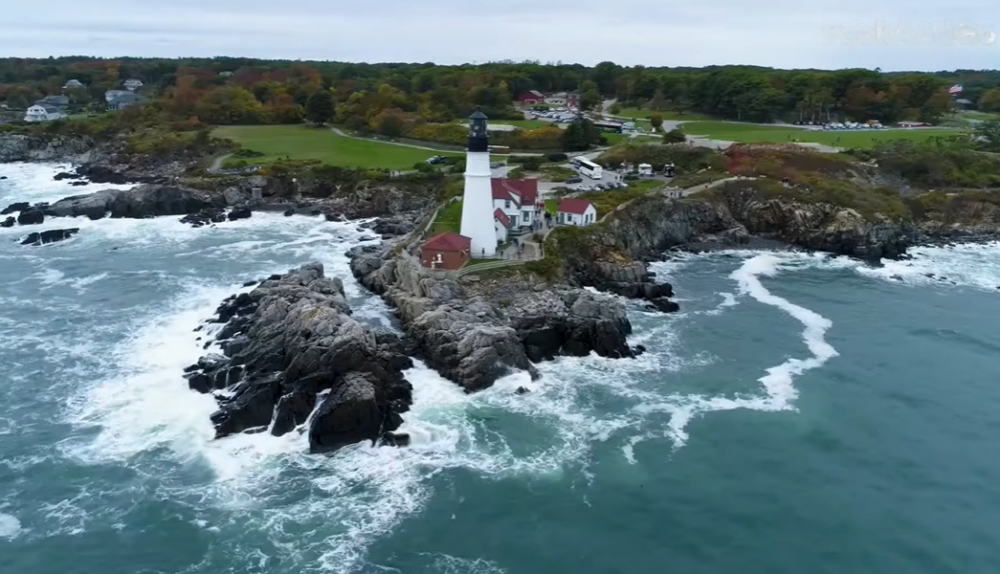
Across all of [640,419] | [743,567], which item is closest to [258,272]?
[640,419]

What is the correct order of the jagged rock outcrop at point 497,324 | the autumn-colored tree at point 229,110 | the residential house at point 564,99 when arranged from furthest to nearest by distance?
the residential house at point 564,99 < the autumn-colored tree at point 229,110 < the jagged rock outcrop at point 497,324

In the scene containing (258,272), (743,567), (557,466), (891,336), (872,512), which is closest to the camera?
(743,567)

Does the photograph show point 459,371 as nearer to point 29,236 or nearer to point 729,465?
point 729,465

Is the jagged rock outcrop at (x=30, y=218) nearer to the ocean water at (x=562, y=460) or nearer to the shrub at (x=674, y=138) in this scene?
the ocean water at (x=562, y=460)

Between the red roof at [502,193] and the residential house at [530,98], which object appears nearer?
the red roof at [502,193]

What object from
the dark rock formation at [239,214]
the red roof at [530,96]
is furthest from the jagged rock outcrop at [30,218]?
the red roof at [530,96]

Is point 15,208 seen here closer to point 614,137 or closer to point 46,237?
point 46,237

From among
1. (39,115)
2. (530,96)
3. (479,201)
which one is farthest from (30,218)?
(530,96)
